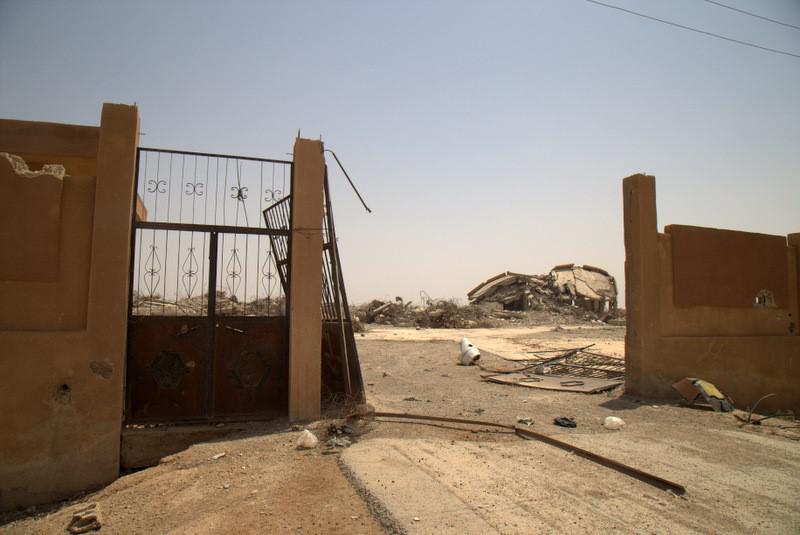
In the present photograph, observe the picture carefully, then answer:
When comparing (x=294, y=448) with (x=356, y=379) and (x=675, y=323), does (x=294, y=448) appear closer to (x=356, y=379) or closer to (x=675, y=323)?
(x=356, y=379)

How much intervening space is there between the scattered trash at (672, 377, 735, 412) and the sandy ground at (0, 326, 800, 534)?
2.80 ft

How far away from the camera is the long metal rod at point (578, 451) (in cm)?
444

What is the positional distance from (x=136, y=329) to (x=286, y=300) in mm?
1789

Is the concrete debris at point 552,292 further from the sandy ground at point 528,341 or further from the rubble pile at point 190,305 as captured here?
the rubble pile at point 190,305

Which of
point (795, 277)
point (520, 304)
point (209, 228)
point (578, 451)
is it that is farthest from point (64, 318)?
point (520, 304)

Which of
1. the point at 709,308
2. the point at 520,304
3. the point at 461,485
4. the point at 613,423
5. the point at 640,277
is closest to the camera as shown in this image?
the point at 461,485

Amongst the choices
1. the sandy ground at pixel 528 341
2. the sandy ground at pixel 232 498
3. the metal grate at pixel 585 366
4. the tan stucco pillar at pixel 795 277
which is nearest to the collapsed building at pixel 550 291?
the sandy ground at pixel 528 341

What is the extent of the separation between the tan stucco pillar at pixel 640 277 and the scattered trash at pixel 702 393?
637mm

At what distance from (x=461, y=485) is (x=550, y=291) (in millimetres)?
27712

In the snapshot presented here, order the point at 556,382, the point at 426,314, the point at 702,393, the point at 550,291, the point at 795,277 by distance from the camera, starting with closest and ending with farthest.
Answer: the point at 702,393 < the point at 556,382 < the point at 795,277 < the point at 426,314 < the point at 550,291

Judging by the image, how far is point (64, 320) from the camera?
219 inches

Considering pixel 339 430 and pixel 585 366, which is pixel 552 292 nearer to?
pixel 585 366

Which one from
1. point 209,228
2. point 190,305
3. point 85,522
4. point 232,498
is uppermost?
point 209,228

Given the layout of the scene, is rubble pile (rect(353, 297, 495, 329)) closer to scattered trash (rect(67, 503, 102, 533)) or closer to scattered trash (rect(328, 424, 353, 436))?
scattered trash (rect(328, 424, 353, 436))
